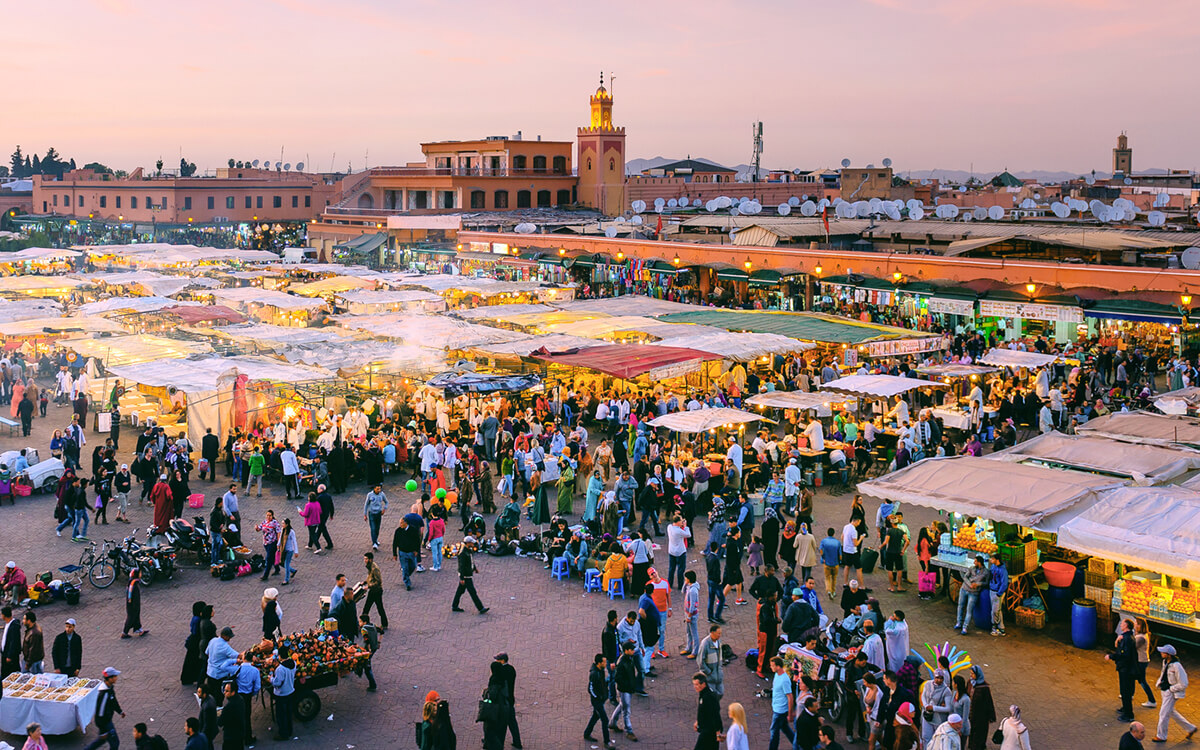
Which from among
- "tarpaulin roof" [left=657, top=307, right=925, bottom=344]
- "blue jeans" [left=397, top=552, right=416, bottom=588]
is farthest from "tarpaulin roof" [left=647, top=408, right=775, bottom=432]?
"tarpaulin roof" [left=657, top=307, right=925, bottom=344]

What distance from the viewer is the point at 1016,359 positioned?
23.8 meters

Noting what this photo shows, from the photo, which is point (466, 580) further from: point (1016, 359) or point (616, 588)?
point (1016, 359)

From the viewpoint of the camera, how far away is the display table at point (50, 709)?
9.95 metres

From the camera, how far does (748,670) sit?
38.0 feet

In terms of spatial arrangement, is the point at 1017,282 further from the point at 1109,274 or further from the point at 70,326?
the point at 70,326

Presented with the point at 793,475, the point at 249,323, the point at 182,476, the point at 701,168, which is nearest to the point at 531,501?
the point at 793,475

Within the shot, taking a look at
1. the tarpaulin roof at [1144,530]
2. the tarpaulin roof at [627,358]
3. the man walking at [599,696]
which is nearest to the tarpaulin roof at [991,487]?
the tarpaulin roof at [1144,530]

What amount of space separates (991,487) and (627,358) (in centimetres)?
1035

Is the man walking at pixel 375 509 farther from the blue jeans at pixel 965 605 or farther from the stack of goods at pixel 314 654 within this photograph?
the blue jeans at pixel 965 605

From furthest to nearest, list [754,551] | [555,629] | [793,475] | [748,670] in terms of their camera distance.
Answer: [793,475], [754,551], [555,629], [748,670]

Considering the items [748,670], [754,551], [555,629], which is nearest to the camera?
[748,670]

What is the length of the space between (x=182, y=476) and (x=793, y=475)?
978 centimetres

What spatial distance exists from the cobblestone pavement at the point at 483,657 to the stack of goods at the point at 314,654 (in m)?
0.40

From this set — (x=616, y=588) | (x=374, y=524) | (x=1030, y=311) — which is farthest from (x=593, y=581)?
(x=1030, y=311)
